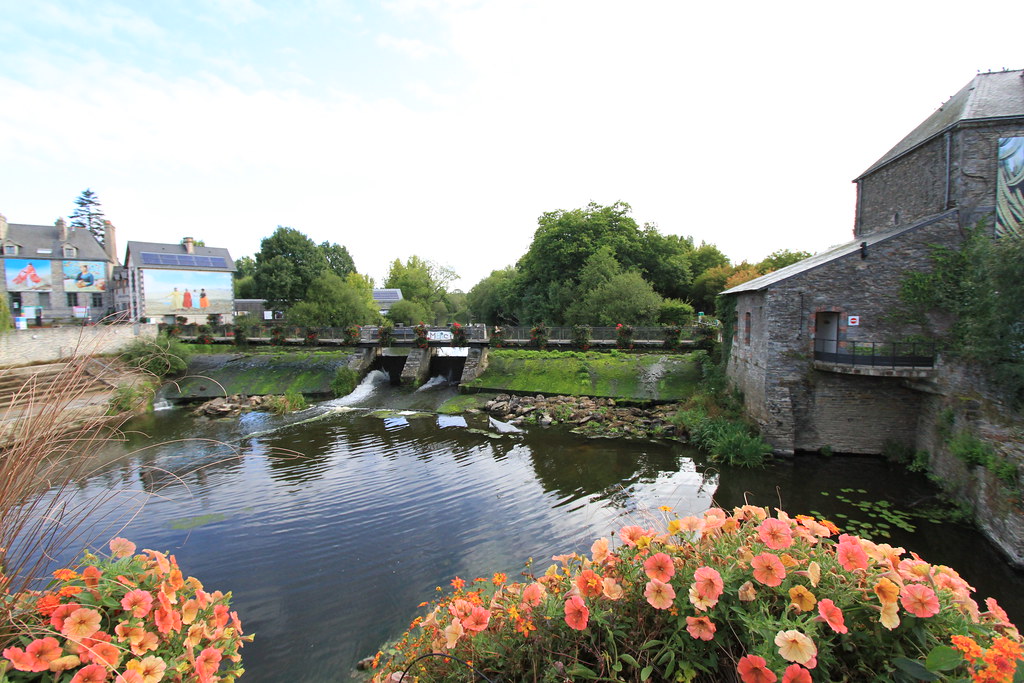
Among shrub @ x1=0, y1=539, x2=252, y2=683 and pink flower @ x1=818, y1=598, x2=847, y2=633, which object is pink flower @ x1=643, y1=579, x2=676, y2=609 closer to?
pink flower @ x1=818, y1=598, x2=847, y2=633

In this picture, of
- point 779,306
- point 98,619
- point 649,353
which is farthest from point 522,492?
point 649,353

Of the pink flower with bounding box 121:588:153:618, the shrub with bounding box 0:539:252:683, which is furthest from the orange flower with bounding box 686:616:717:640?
the pink flower with bounding box 121:588:153:618

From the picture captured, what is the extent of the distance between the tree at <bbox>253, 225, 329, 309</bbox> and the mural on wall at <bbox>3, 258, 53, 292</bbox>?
13458 mm

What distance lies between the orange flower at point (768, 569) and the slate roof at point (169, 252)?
A: 4250 cm

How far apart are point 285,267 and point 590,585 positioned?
4310cm

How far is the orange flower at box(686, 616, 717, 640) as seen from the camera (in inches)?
98.8

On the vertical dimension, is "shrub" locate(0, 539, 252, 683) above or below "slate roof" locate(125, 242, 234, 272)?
below

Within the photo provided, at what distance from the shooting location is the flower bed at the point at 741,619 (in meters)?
2.35

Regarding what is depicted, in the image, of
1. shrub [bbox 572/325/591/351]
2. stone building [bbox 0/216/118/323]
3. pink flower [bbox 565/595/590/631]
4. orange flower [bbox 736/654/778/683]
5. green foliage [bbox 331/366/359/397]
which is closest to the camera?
orange flower [bbox 736/654/778/683]

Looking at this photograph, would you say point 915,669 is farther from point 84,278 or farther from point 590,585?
point 84,278

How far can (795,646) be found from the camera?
2.26m

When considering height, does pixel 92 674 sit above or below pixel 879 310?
below

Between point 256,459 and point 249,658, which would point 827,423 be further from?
point 256,459

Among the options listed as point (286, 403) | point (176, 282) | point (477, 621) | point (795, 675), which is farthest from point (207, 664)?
point (176, 282)
